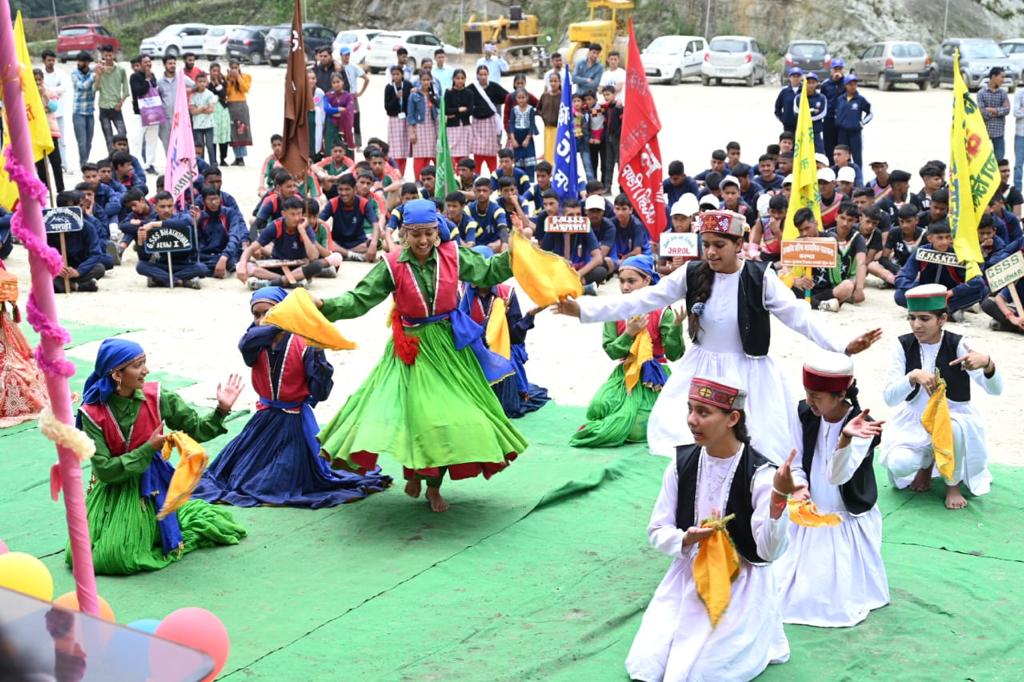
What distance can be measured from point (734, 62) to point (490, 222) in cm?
2134

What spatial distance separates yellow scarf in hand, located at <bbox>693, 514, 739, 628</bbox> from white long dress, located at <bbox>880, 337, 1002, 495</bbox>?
2479 millimetres

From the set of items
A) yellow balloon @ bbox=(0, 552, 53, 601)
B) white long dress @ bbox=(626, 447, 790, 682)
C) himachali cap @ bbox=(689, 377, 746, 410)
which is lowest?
white long dress @ bbox=(626, 447, 790, 682)

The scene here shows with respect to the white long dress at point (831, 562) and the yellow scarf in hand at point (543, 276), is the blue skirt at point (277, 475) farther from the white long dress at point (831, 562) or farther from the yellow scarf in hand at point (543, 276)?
the white long dress at point (831, 562)

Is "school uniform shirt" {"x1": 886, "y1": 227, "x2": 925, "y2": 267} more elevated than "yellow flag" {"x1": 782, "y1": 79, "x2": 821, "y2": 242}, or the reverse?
"yellow flag" {"x1": 782, "y1": 79, "x2": 821, "y2": 242}

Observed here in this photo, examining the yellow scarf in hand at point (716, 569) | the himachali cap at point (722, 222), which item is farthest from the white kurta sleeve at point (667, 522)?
the himachali cap at point (722, 222)

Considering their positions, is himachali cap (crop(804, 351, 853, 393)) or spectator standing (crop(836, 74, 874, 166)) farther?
spectator standing (crop(836, 74, 874, 166))

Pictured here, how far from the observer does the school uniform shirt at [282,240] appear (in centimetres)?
1398

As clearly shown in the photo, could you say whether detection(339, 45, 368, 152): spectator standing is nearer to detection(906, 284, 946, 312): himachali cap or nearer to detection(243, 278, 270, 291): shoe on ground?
detection(243, 278, 270, 291): shoe on ground

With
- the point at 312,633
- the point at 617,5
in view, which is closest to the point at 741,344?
the point at 312,633

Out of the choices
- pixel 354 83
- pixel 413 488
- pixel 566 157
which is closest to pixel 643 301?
pixel 413 488

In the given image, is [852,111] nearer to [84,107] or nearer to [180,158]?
[180,158]

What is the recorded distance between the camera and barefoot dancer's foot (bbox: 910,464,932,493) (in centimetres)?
734

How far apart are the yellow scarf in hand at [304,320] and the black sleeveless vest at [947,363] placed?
9.74 ft

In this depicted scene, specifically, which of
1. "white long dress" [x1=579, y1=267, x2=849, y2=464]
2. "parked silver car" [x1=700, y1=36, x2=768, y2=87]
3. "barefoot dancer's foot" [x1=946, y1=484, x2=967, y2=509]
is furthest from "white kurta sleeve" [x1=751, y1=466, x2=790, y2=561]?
"parked silver car" [x1=700, y1=36, x2=768, y2=87]
